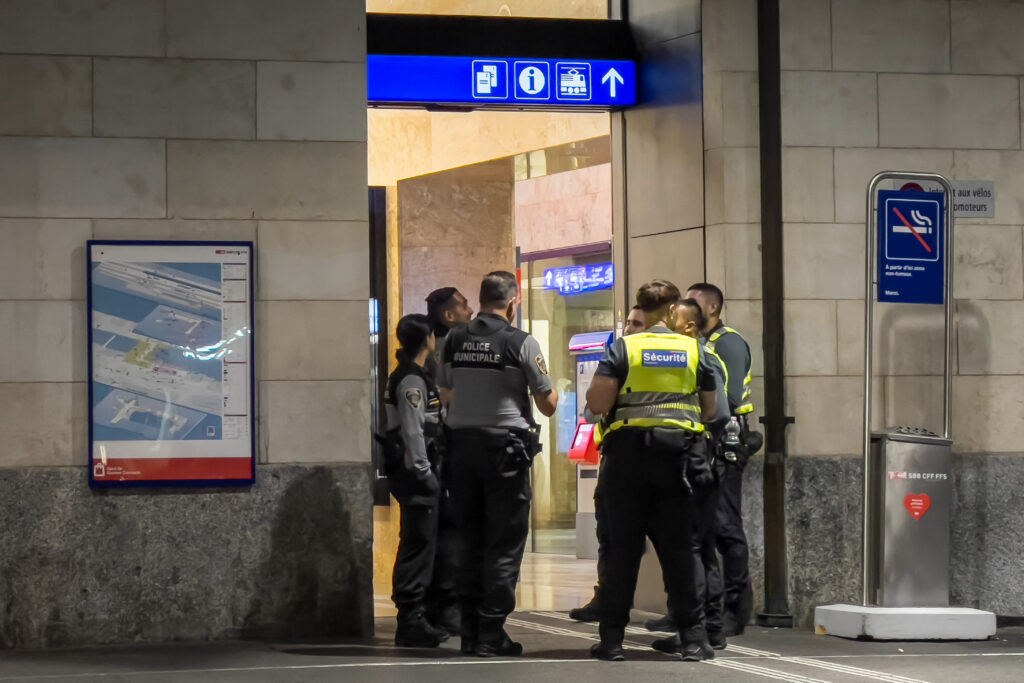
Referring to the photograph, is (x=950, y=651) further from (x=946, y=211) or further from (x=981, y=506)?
(x=946, y=211)

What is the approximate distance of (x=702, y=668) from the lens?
7.27 meters

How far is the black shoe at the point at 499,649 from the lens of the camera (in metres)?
7.67

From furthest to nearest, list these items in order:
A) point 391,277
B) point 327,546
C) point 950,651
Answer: point 391,277 < point 327,546 < point 950,651

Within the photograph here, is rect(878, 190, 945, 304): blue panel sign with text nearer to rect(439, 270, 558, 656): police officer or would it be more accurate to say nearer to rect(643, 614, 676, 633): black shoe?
rect(643, 614, 676, 633): black shoe

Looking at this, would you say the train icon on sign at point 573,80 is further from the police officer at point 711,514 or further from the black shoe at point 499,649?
the black shoe at point 499,649

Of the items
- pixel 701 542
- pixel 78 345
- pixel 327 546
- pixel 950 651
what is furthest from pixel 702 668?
pixel 78 345

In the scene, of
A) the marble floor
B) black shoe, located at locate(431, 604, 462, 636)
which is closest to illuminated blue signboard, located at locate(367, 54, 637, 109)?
black shoe, located at locate(431, 604, 462, 636)

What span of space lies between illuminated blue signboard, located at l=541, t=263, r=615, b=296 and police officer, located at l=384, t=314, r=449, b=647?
5.14 m

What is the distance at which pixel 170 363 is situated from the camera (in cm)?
845

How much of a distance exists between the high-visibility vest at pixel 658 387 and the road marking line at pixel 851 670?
49.3 inches

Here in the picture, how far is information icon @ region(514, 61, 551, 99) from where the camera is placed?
31.2 ft

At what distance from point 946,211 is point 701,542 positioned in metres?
2.46

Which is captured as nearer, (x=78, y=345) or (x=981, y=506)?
(x=78, y=345)

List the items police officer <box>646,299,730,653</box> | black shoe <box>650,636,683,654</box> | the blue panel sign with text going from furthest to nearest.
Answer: the blue panel sign with text → police officer <box>646,299,730,653</box> → black shoe <box>650,636,683,654</box>
